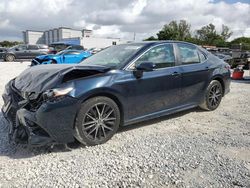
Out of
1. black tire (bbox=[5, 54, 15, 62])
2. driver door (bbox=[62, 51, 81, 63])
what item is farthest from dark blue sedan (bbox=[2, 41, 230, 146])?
black tire (bbox=[5, 54, 15, 62])

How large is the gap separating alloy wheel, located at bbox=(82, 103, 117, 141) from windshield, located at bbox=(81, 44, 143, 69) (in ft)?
2.36

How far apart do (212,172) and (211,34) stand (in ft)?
224

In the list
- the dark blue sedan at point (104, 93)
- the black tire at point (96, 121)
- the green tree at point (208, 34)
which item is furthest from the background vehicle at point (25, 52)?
the green tree at point (208, 34)

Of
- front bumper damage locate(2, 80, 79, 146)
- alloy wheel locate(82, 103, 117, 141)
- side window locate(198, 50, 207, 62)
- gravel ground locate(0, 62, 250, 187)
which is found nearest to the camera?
gravel ground locate(0, 62, 250, 187)

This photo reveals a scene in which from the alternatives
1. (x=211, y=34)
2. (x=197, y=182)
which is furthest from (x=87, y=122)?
(x=211, y=34)

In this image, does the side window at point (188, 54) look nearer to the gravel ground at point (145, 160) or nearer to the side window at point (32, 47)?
Answer: the gravel ground at point (145, 160)

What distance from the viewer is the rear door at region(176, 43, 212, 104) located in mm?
4688

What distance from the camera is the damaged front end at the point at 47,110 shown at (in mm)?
3209

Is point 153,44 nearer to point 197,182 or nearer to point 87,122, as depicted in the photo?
point 87,122

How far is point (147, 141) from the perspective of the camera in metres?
3.81

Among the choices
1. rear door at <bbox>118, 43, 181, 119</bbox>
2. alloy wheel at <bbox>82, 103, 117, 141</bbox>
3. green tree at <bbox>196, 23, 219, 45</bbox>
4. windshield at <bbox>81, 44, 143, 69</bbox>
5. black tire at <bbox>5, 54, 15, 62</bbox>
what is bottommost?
black tire at <bbox>5, 54, 15, 62</bbox>

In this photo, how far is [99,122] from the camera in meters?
3.63

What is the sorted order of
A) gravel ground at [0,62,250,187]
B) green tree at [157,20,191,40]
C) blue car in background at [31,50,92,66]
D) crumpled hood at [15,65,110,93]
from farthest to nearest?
green tree at [157,20,191,40]
blue car in background at [31,50,92,66]
crumpled hood at [15,65,110,93]
gravel ground at [0,62,250,187]

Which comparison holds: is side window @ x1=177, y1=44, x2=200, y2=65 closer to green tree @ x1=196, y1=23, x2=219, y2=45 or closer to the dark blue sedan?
the dark blue sedan
